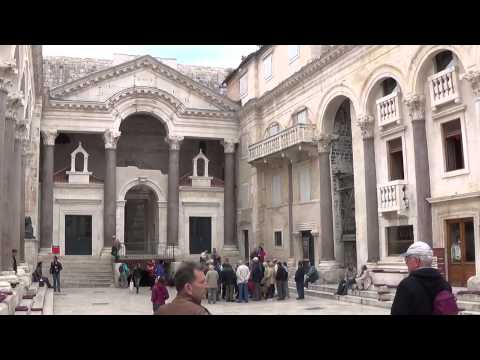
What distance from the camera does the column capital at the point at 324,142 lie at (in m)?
24.0

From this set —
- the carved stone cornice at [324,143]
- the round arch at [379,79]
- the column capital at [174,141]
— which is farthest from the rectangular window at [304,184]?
the column capital at [174,141]

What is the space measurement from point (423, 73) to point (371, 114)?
3128 millimetres

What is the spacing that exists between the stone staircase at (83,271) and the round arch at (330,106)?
12.6 metres

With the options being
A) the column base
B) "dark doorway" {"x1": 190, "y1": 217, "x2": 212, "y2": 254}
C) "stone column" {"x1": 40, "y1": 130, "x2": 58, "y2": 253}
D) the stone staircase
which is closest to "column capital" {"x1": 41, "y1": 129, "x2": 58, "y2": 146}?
"stone column" {"x1": 40, "y1": 130, "x2": 58, "y2": 253}

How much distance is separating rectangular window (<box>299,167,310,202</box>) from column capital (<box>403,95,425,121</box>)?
8085mm

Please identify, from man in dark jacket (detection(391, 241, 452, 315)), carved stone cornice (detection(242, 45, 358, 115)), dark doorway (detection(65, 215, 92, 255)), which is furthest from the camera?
dark doorway (detection(65, 215, 92, 255))

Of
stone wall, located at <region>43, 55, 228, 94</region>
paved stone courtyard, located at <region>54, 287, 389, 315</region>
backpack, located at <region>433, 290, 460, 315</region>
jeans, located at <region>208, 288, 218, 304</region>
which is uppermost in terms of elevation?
Result: stone wall, located at <region>43, 55, 228, 94</region>

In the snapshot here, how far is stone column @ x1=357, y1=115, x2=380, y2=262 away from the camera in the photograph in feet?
67.6

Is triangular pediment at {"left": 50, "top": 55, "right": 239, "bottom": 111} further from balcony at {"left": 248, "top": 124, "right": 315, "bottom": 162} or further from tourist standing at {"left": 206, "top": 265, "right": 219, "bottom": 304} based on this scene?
tourist standing at {"left": 206, "top": 265, "right": 219, "bottom": 304}

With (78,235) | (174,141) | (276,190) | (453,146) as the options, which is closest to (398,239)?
(453,146)

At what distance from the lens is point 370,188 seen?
21.0m

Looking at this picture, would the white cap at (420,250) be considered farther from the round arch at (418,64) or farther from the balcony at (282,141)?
the balcony at (282,141)
